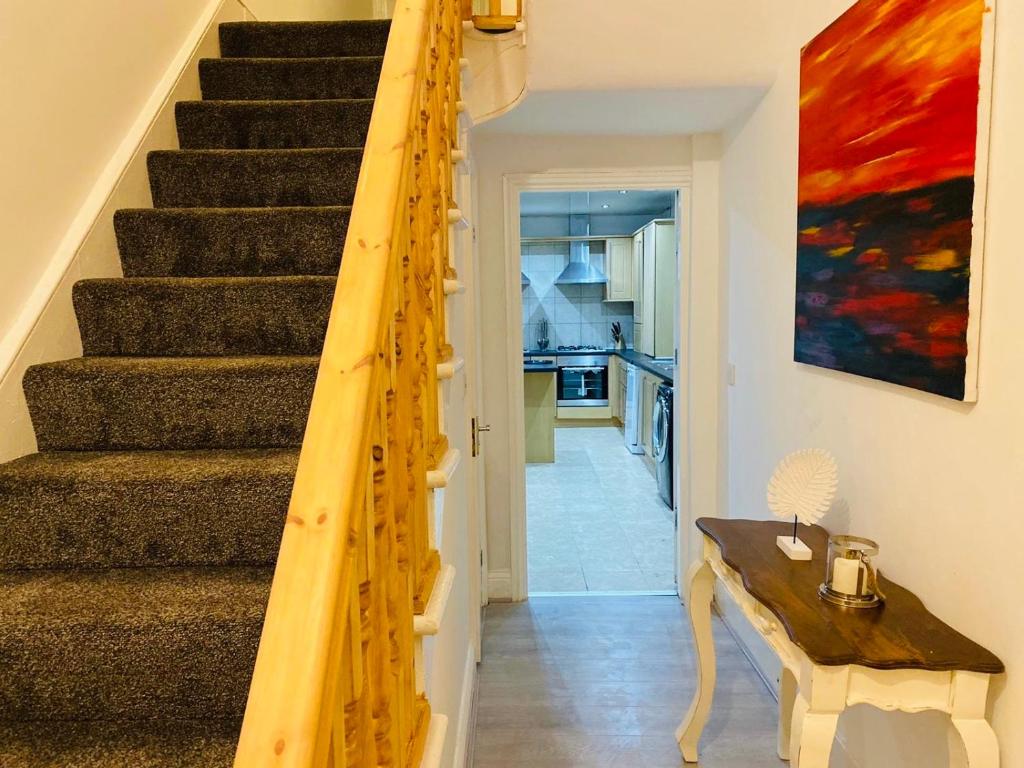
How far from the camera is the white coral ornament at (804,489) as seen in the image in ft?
5.73

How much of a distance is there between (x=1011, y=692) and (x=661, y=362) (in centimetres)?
475

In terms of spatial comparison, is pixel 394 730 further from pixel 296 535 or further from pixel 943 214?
pixel 943 214

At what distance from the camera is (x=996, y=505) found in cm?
131

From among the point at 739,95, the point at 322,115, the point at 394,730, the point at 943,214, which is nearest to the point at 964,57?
the point at 943,214

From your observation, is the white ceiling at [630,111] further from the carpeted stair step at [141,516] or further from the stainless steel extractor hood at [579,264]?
the stainless steel extractor hood at [579,264]

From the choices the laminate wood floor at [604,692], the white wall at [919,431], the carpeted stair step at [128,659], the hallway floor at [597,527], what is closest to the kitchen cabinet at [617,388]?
the hallway floor at [597,527]

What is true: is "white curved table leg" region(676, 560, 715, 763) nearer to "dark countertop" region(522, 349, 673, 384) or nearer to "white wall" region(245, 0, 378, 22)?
"dark countertop" region(522, 349, 673, 384)

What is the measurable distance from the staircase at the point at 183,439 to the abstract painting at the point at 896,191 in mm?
1430

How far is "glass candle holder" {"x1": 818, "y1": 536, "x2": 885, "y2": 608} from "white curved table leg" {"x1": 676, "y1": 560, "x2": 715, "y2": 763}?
0.67m

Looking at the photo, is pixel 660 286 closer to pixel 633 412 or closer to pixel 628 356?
pixel 628 356

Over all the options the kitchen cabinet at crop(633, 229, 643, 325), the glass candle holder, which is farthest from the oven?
the glass candle holder

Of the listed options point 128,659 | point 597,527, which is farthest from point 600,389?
point 128,659

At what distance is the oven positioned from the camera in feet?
25.5

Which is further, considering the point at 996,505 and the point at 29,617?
the point at 996,505
